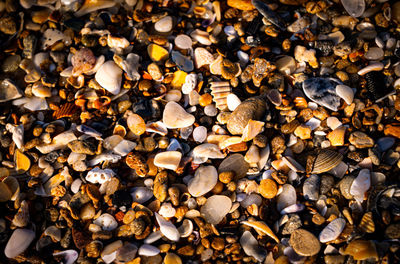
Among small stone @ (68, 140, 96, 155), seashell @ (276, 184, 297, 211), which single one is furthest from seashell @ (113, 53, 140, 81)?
seashell @ (276, 184, 297, 211)

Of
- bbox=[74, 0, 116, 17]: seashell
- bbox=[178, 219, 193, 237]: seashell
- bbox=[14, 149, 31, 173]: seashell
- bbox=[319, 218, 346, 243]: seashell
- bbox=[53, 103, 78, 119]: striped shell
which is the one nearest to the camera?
bbox=[319, 218, 346, 243]: seashell

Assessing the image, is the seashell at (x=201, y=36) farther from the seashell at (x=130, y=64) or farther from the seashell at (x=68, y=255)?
the seashell at (x=68, y=255)

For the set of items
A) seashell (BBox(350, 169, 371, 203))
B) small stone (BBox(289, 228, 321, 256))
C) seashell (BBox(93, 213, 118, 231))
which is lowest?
seashell (BBox(93, 213, 118, 231))

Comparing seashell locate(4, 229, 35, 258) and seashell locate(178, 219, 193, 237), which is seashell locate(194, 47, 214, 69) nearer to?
seashell locate(178, 219, 193, 237)

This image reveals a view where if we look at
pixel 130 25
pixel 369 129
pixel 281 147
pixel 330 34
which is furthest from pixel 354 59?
pixel 130 25

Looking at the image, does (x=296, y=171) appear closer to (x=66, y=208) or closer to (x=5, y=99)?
(x=66, y=208)

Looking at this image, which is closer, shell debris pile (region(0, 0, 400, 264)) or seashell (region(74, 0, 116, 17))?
shell debris pile (region(0, 0, 400, 264))
